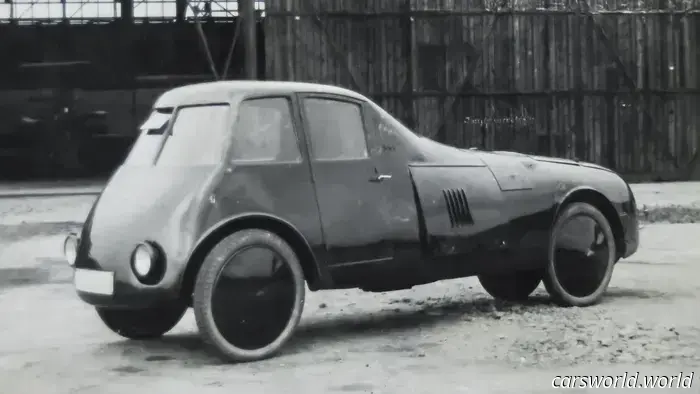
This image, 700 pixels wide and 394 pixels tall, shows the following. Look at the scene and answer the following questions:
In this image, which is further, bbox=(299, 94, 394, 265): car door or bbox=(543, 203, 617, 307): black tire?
bbox=(543, 203, 617, 307): black tire

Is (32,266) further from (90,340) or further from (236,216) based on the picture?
(236,216)

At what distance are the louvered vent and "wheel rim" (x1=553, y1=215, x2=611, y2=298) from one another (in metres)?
0.95

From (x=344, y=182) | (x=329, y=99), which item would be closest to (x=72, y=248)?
(x=344, y=182)

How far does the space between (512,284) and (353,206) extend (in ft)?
7.35

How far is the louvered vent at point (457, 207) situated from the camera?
7293 millimetres

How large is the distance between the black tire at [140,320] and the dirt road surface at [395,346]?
0.09 m

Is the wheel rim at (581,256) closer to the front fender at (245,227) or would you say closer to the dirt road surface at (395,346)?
the dirt road surface at (395,346)

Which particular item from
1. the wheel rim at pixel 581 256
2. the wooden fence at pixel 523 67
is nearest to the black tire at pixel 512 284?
the wheel rim at pixel 581 256

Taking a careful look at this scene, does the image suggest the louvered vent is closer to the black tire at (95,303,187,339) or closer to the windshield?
the windshield

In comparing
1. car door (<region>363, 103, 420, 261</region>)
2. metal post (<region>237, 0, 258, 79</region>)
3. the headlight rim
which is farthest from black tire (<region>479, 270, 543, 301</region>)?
metal post (<region>237, 0, 258, 79</region>)

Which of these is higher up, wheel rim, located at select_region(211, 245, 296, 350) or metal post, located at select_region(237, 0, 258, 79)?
metal post, located at select_region(237, 0, 258, 79)

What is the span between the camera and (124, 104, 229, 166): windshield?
654 cm

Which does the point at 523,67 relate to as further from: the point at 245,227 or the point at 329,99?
the point at 245,227

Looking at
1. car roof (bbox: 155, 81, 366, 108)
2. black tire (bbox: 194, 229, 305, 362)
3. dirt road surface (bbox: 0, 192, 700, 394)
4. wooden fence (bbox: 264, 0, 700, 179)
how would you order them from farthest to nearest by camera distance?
wooden fence (bbox: 264, 0, 700, 179), car roof (bbox: 155, 81, 366, 108), black tire (bbox: 194, 229, 305, 362), dirt road surface (bbox: 0, 192, 700, 394)
